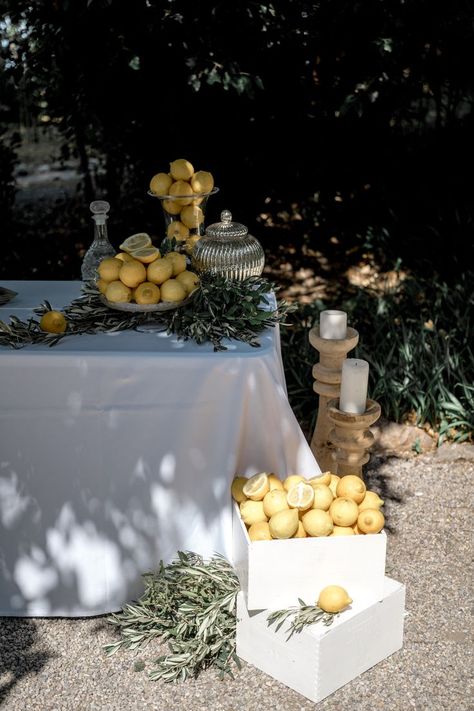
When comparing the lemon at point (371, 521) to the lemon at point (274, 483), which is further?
the lemon at point (274, 483)

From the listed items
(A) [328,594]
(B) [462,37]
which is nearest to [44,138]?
(B) [462,37]

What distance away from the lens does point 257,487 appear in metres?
2.53

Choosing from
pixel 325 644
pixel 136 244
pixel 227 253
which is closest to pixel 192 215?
pixel 227 253

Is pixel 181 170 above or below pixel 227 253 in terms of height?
above

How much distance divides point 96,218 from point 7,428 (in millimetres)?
855

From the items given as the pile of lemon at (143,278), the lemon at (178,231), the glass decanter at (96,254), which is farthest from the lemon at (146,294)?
the lemon at (178,231)

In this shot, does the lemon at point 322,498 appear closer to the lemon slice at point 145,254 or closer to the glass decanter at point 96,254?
the lemon slice at point 145,254

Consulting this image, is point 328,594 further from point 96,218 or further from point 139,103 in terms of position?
point 139,103

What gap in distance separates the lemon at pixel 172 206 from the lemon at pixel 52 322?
708 millimetres

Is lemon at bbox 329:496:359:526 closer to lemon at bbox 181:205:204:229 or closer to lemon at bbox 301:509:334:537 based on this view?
lemon at bbox 301:509:334:537

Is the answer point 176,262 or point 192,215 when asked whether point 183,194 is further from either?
point 176,262

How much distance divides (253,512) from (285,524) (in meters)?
0.14

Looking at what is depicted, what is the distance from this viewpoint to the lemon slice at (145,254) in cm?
273

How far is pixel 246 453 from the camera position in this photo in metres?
2.69
